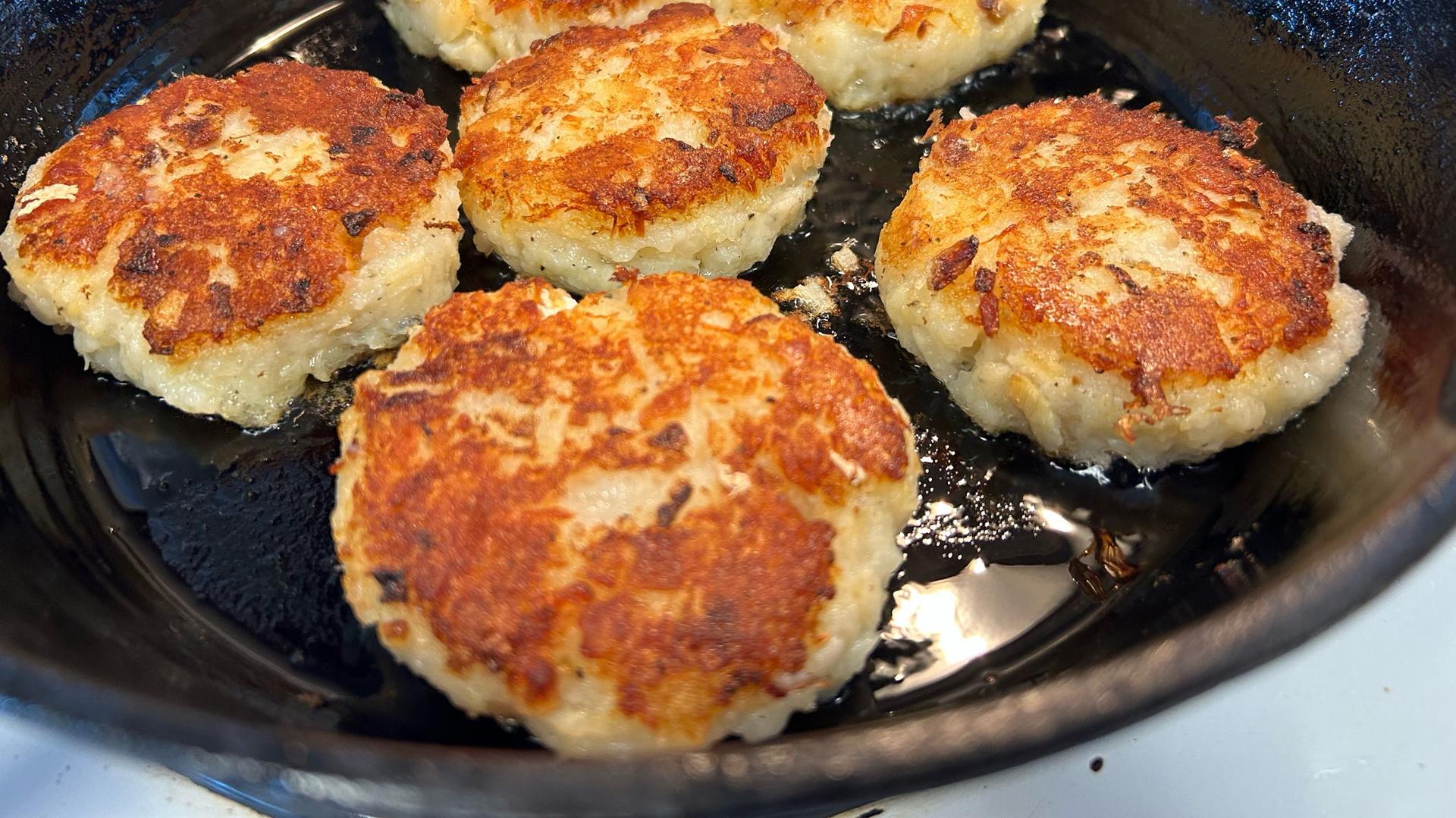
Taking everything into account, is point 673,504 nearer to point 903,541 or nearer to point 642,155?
point 903,541

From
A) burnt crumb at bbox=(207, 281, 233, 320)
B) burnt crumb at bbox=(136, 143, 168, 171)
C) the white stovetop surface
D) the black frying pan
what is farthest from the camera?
burnt crumb at bbox=(136, 143, 168, 171)

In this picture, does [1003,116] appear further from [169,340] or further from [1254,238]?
[169,340]

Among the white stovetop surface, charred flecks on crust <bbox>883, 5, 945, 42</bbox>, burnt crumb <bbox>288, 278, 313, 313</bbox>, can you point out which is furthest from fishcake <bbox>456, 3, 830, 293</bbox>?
the white stovetop surface

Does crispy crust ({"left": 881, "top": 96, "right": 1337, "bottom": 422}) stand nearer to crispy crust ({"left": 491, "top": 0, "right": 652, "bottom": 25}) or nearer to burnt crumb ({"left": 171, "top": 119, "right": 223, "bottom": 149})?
crispy crust ({"left": 491, "top": 0, "right": 652, "bottom": 25})

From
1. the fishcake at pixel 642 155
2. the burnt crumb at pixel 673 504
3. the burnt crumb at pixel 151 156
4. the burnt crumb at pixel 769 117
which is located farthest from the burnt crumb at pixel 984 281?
the burnt crumb at pixel 151 156

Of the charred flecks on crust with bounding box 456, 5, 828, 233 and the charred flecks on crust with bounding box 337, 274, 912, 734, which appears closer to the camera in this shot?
the charred flecks on crust with bounding box 337, 274, 912, 734

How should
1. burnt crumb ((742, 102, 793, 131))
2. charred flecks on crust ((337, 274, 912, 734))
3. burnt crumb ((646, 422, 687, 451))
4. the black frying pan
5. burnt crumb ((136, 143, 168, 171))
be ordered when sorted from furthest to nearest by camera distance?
burnt crumb ((742, 102, 793, 131))
burnt crumb ((136, 143, 168, 171))
burnt crumb ((646, 422, 687, 451))
charred flecks on crust ((337, 274, 912, 734))
the black frying pan

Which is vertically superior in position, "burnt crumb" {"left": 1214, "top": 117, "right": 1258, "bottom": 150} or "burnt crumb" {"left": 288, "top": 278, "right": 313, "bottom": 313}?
"burnt crumb" {"left": 1214, "top": 117, "right": 1258, "bottom": 150}
